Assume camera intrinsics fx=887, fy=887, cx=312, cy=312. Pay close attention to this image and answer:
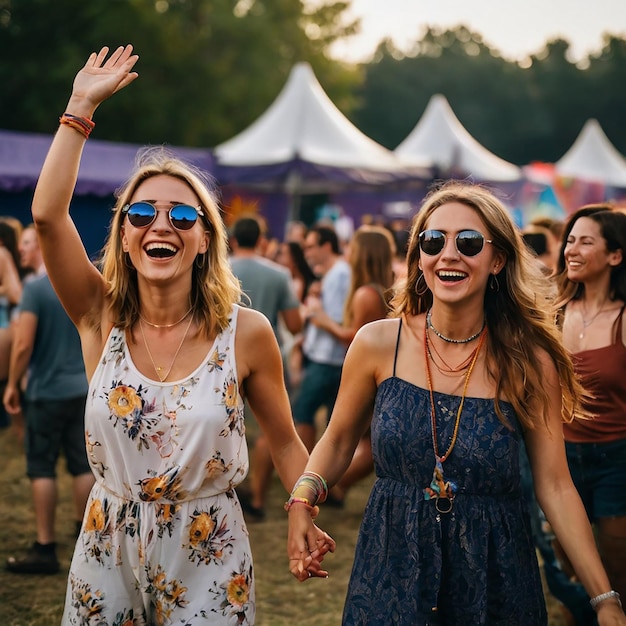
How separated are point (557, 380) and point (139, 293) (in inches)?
53.8

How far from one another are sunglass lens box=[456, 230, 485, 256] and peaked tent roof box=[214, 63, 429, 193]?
37.7ft

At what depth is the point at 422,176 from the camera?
1595 cm

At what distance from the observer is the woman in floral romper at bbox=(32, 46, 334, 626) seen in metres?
2.61

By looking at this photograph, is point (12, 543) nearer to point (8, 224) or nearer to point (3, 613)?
point (3, 613)

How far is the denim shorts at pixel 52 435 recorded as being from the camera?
5.67 metres

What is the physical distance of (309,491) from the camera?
2684mm

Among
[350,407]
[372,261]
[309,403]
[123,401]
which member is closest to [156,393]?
[123,401]

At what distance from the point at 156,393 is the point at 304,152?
12.1m

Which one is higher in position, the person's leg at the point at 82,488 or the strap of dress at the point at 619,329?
the strap of dress at the point at 619,329

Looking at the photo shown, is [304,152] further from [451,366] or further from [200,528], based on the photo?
[200,528]

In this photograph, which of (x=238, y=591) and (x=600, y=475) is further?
(x=600, y=475)

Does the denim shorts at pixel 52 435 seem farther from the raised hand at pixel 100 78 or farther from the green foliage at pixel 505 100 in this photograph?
the green foliage at pixel 505 100

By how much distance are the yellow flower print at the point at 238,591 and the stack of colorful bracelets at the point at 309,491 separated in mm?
253

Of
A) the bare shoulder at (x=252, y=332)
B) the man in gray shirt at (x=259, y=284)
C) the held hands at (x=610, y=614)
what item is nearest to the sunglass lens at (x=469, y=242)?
the bare shoulder at (x=252, y=332)
